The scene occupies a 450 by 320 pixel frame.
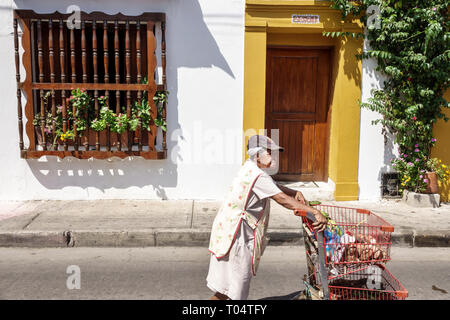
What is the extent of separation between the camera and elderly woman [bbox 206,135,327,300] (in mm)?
3396

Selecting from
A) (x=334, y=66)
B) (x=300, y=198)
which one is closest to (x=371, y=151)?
(x=334, y=66)

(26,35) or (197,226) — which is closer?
(197,226)

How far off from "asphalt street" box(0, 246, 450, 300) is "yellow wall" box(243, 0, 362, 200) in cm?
210

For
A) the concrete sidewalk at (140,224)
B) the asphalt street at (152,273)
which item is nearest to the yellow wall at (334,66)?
the concrete sidewalk at (140,224)

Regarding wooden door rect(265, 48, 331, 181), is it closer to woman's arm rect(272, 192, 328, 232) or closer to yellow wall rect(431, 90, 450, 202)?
yellow wall rect(431, 90, 450, 202)

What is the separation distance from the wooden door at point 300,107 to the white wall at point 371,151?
29.4 inches

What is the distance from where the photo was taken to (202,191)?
7746mm

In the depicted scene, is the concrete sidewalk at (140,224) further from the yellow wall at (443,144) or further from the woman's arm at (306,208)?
the woman's arm at (306,208)

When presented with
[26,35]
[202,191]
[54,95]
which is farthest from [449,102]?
[26,35]

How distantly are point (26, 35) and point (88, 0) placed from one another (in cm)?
115

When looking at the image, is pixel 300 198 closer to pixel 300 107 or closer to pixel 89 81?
pixel 300 107

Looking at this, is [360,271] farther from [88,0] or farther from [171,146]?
[88,0]

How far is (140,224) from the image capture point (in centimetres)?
631

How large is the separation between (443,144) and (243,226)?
18.9ft
